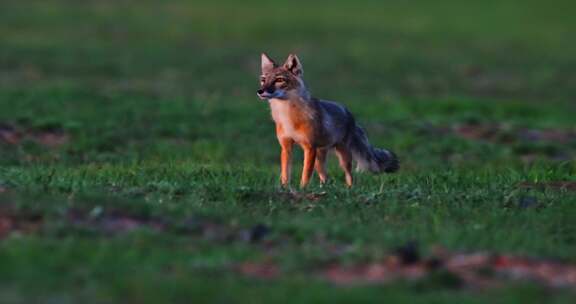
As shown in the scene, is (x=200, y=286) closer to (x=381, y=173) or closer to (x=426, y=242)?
(x=426, y=242)

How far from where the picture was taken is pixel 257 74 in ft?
104

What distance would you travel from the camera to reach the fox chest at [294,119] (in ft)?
43.3

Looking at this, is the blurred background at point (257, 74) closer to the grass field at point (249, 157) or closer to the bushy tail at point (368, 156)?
the grass field at point (249, 157)

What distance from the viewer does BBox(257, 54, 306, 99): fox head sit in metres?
13.0

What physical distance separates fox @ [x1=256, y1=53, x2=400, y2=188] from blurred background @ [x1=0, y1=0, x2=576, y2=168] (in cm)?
273

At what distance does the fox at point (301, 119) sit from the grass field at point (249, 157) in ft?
1.23

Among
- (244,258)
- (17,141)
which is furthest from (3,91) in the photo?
(244,258)

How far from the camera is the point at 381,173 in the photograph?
46.8 feet

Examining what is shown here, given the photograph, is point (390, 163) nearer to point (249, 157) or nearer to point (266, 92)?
point (266, 92)

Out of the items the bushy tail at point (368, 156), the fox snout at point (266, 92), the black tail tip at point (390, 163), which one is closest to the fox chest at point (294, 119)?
the fox snout at point (266, 92)

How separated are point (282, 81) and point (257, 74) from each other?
18.5m

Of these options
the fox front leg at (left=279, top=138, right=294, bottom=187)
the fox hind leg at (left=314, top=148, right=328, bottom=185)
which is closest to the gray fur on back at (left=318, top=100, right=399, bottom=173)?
the fox hind leg at (left=314, top=148, right=328, bottom=185)

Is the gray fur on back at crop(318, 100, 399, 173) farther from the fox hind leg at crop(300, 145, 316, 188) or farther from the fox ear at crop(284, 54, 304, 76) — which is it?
the fox ear at crop(284, 54, 304, 76)

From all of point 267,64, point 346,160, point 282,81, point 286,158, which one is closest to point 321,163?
point 346,160
